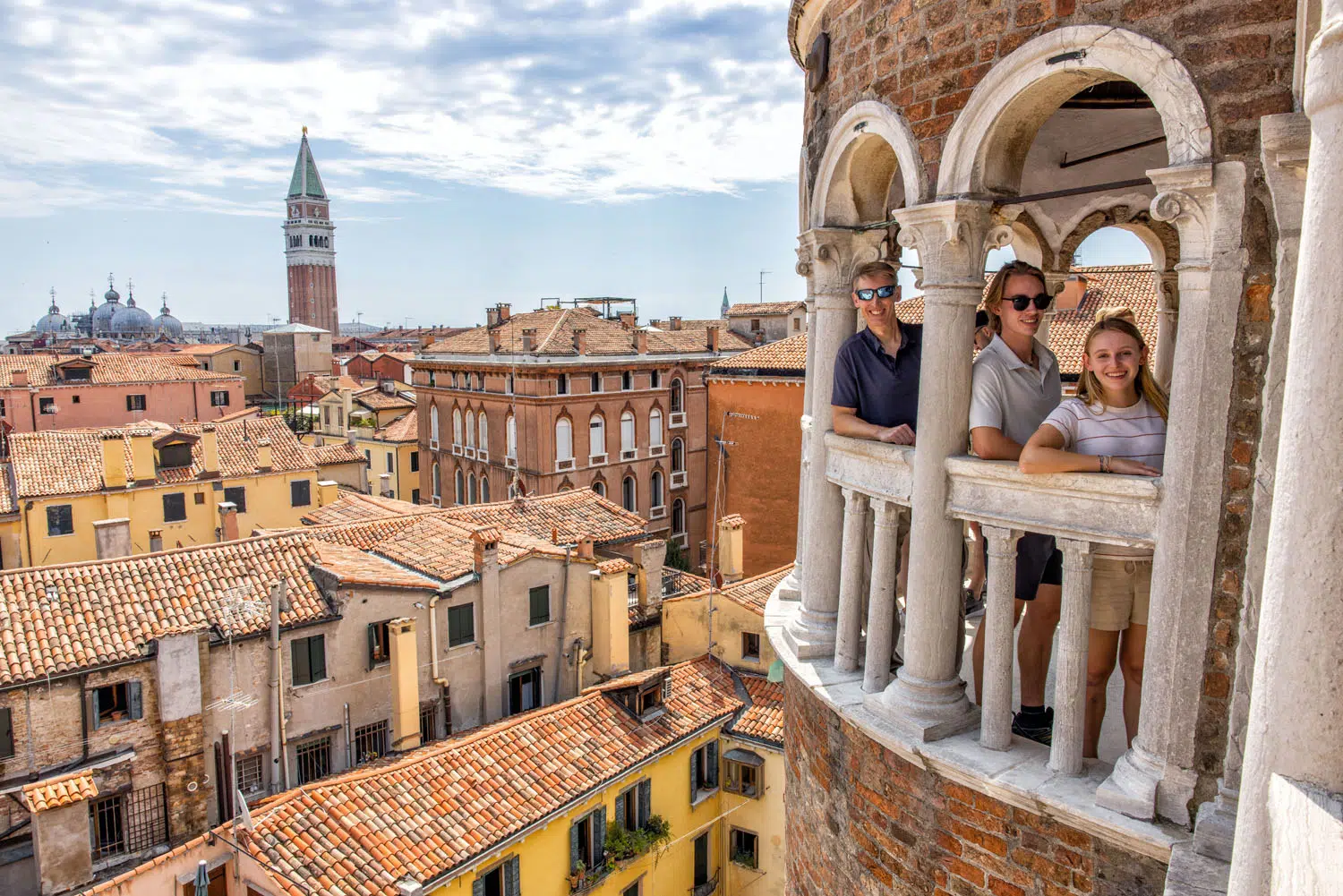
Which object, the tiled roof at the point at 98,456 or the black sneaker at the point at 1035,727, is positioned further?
the tiled roof at the point at 98,456

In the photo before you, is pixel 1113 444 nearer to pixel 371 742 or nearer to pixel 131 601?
pixel 371 742

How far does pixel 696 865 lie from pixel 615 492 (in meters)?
23.8

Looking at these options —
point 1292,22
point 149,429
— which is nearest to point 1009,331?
point 1292,22

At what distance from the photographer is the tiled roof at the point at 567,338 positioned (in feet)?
131

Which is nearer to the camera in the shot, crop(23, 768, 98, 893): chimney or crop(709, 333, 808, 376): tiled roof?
crop(23, 768, 98, 893): chimney

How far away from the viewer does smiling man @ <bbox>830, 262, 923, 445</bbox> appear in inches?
187

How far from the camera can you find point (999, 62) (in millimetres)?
3971

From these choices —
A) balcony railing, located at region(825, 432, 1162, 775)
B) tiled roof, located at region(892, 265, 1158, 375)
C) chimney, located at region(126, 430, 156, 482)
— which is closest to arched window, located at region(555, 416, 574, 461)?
chimney, located at region(126, 430, 156, 482)

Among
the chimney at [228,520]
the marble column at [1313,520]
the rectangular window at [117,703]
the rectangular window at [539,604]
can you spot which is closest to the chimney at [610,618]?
the rectangular window at [539,604]

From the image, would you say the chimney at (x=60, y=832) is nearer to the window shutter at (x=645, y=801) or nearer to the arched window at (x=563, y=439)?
the window shutter at (x=645, y=801)

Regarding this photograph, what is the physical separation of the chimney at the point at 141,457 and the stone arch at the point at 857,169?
32.1 m

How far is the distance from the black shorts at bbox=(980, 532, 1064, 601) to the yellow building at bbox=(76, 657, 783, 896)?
11196 millimetres

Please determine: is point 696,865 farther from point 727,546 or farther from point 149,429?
point 149,429

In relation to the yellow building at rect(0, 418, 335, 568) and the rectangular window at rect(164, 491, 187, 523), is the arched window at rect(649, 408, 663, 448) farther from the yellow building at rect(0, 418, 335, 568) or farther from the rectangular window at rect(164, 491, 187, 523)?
the rectangular window at rect(164, 491, 187, 523)
